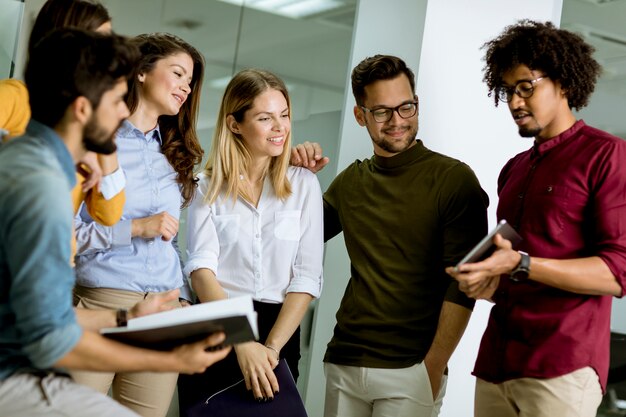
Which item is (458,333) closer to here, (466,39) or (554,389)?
(554,389)

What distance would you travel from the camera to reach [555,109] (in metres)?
2.69

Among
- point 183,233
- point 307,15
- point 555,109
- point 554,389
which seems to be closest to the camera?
point 554,389

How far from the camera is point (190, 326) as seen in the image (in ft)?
5.96

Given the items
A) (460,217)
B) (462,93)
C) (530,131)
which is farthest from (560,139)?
(462,93)

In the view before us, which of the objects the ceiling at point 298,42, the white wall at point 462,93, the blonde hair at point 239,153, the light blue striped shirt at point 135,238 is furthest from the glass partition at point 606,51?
the light blue striped shirt at point 135,238

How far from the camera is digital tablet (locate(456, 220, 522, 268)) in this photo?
229 centimetres

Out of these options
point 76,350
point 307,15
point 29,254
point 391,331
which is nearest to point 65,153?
point 29,254

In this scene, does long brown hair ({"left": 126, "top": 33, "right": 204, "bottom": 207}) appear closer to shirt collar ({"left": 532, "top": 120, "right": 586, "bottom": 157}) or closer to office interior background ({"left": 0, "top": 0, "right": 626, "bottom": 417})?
office interior background ({"left": 0, "top": 0, "right": 626, "bottom": 417})

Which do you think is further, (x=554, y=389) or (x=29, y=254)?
(x=554, y=389)

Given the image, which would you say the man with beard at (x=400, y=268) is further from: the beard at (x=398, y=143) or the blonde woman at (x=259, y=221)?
the blonde woman at (x=259, y=221)

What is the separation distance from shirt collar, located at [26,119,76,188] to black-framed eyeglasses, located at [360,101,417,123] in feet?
4.90

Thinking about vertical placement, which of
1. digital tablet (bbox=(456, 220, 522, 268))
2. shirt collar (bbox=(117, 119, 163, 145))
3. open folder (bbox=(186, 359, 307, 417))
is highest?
shirt collar (bbox=(117, 119, 163, 145))

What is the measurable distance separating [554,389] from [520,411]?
6.0 inches

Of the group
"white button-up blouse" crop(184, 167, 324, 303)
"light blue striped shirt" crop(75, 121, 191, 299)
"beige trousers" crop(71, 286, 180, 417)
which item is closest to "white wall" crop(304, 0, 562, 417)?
"white button-up blouse" crop(184, 167, 324, 303)
